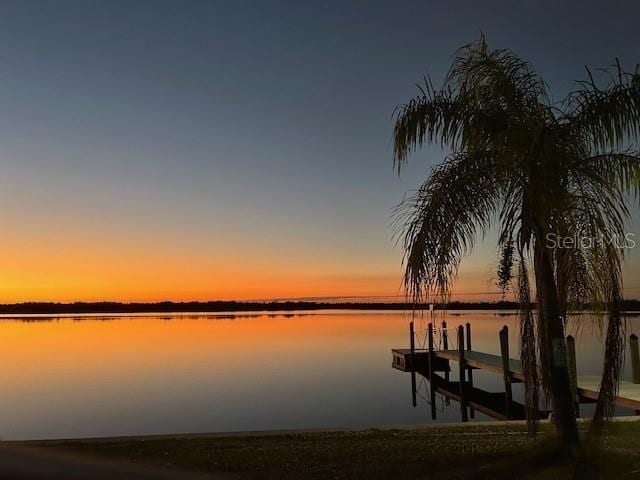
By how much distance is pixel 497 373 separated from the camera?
84.9 feet

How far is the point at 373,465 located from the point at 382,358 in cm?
3453

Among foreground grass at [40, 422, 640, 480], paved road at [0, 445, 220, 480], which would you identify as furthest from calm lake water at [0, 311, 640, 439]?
paved road at [0, 445, 220, 480]

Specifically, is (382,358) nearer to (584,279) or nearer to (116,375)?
(116,375)

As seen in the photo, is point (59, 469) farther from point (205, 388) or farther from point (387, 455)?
point (205, 388)

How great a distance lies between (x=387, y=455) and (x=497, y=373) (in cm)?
1855

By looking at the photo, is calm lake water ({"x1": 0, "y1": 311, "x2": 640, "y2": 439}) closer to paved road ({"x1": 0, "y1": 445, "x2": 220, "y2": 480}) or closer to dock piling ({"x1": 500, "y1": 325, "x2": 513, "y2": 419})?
dock piling ({"x1": 500, "y1": 325, "x2": 513, "y2": 419})

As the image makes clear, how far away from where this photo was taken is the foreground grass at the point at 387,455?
7495 millimetres

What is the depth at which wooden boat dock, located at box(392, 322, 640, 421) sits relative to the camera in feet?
55.7

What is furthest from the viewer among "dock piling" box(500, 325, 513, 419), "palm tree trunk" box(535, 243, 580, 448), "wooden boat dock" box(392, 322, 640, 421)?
"dock piling" box(500, 325, 513, 419)

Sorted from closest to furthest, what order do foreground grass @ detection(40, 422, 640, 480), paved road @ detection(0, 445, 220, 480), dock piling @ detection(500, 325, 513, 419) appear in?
1. paved road @ detection(0, 445, 220, 480)
2. foreground grass @ detection(40, 422, 640, 480)
3. dock piling @ detection(500, 325, 513, 419)

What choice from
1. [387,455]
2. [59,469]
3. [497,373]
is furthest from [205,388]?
[59,469]

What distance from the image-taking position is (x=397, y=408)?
25234 mm

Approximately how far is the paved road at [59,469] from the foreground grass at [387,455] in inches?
227

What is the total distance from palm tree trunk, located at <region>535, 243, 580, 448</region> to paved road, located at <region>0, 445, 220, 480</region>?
7090 millimetres
